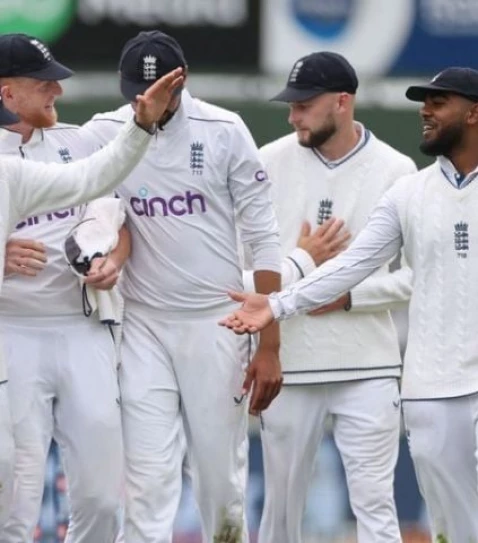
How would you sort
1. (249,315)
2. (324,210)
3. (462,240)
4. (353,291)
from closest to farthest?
(249,315)
(462,240)
(353,291)
(324,210)

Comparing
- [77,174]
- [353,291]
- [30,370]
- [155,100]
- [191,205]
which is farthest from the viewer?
[353,291]

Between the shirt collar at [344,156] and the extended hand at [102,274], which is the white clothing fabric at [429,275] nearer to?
the extended hand at [102,274]

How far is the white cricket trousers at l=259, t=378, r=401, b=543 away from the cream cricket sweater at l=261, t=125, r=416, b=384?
78 mm

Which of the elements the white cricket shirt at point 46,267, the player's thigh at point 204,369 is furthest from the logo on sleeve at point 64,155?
the player's thigh at point 204,369

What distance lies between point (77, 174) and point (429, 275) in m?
1.32

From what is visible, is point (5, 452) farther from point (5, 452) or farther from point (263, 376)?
point (263, 376)

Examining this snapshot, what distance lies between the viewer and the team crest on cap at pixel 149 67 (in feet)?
27.2

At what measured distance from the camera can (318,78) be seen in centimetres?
918

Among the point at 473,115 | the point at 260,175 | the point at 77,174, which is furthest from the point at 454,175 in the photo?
the point at 77,174

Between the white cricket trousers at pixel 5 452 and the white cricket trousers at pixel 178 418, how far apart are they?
2.12ft

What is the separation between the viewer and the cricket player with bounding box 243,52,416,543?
29.7ft

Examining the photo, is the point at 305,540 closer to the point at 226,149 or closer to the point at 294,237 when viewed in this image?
the point at 294,237

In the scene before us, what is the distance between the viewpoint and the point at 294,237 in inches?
361

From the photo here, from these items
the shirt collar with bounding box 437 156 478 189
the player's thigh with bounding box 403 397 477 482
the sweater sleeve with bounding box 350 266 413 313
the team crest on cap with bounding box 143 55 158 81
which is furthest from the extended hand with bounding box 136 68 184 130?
the sweater sleeve with bounding box 350 266 413 313
